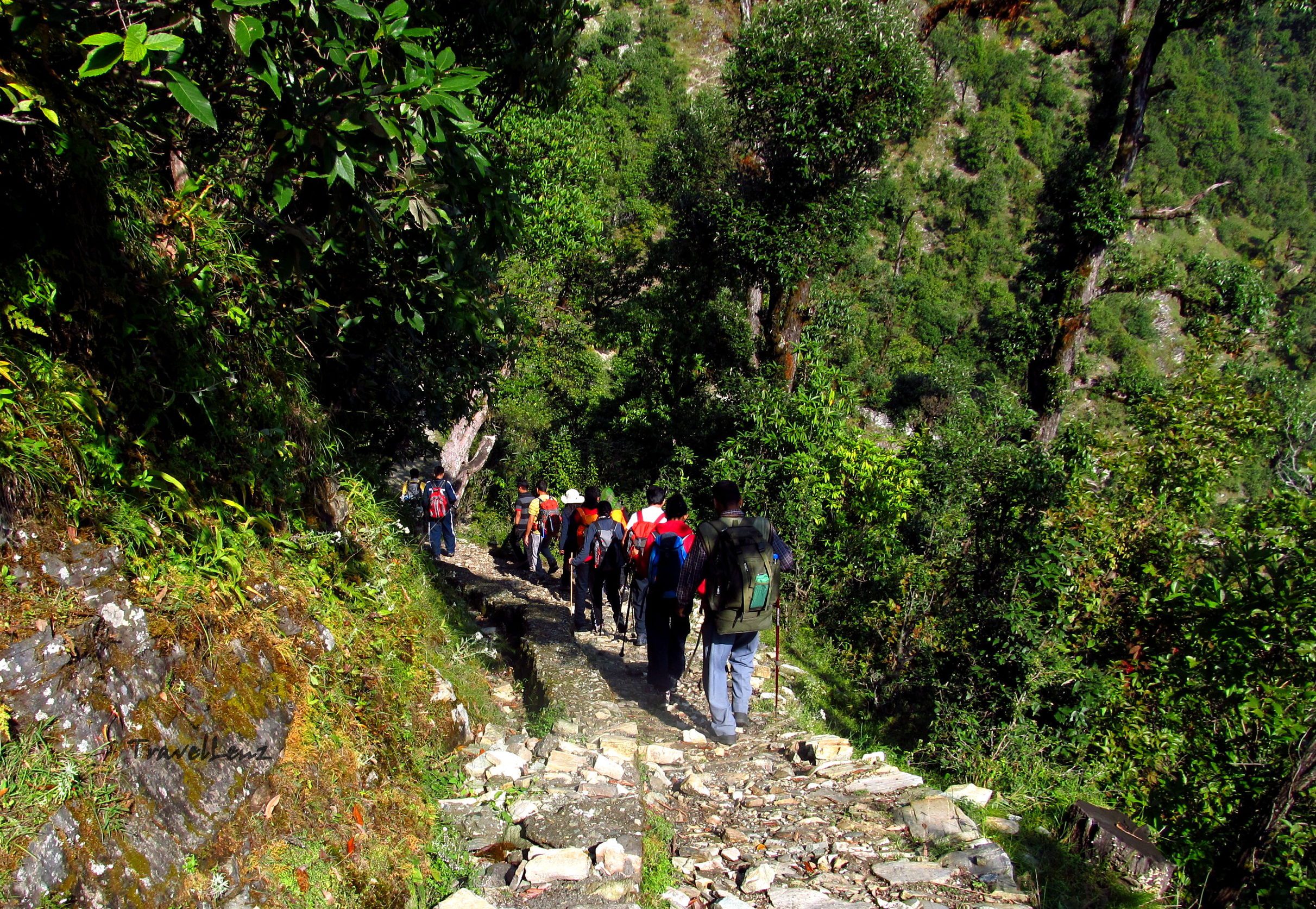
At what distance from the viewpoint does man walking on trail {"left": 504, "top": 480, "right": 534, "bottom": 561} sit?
14492 mm

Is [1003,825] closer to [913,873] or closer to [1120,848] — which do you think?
[1120,848]

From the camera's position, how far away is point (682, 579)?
6773mm

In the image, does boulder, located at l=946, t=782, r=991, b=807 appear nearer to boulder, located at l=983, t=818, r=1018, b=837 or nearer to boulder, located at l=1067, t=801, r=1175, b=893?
boulder, located at l=983, t=818, r=1018, b=837

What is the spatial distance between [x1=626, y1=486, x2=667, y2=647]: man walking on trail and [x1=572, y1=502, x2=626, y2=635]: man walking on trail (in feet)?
0.48

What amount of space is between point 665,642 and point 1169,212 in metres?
12.6

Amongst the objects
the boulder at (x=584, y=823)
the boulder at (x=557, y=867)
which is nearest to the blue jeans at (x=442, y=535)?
the boulder at (x=584, y=823)

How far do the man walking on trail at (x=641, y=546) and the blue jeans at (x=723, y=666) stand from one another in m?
1.76

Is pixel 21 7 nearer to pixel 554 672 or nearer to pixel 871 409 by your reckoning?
pixel 554 672

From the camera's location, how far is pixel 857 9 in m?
13.9

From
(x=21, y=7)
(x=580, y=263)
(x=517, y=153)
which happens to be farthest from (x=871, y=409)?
(x=21, y=7)

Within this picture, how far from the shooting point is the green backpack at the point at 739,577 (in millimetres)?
6367

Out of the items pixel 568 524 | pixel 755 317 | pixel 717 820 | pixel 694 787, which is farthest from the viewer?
pixel 755 317

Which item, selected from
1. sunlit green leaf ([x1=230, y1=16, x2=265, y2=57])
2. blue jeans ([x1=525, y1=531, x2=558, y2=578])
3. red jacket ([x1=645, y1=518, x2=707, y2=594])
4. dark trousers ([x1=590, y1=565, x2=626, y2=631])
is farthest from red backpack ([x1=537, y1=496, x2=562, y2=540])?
sunlit green leaf ([x1=230, y1=16, x2=265, y2=57])

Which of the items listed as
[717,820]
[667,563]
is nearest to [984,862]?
[717,820]
